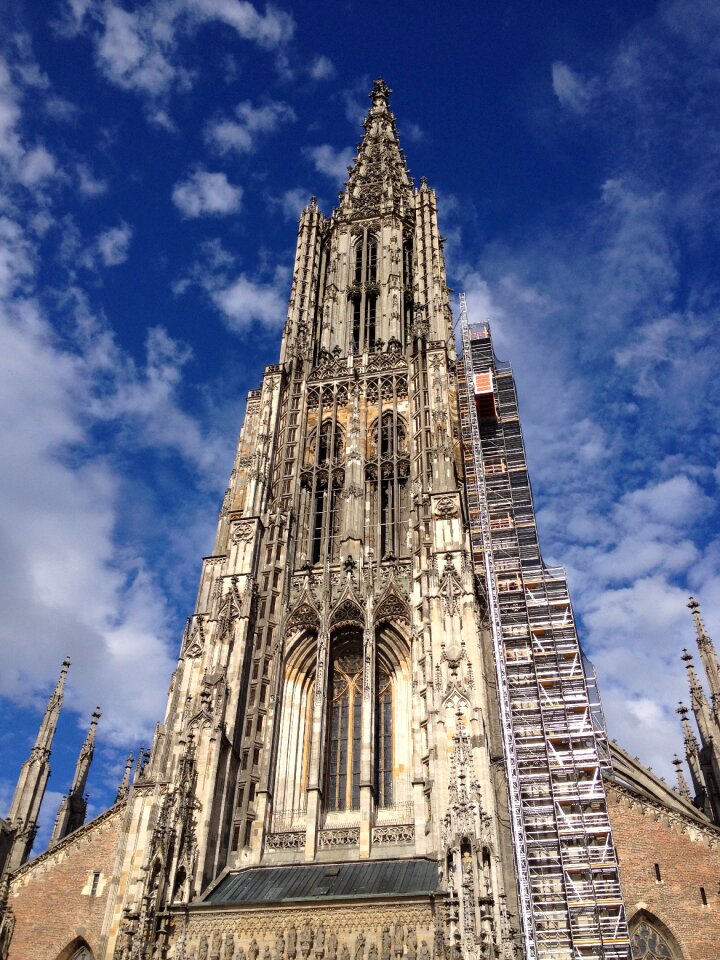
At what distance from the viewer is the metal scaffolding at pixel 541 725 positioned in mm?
25312

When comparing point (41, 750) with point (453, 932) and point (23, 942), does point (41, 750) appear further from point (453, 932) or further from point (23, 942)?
Answer: point (453, 932)

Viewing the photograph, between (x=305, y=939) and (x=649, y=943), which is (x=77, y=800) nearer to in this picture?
(x=305, y=939)

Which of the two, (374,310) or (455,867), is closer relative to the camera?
(455,867)

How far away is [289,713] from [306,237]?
28.0 metres

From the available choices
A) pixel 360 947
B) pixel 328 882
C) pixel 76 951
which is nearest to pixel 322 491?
pixel 328 882

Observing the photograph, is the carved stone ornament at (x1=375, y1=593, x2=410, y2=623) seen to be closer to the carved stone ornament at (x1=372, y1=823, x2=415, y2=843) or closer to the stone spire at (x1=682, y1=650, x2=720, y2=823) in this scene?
the carved stone ornament at (x1=372, y1=823, x2=415, y2=843)

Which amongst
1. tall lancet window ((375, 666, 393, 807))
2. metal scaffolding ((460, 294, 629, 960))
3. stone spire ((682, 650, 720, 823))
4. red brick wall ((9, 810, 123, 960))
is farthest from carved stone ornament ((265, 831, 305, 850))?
stone spire ((682, 650, 720, 823))

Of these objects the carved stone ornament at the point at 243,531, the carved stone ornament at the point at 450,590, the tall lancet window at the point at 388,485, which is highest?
the tall lancet window at the point at 388,485

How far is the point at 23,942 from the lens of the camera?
1043 inches

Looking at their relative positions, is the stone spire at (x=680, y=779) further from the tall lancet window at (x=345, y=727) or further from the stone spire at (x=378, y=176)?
the stone spire at (x=378, y=176)

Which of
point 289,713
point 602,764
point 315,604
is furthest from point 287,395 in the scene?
point 602,764

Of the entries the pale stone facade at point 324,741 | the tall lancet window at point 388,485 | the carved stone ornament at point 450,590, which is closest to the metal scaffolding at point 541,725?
the pale stone facade at point 324,741

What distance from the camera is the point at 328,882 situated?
916 inches

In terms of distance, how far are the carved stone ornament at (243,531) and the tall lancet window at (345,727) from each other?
548cm
